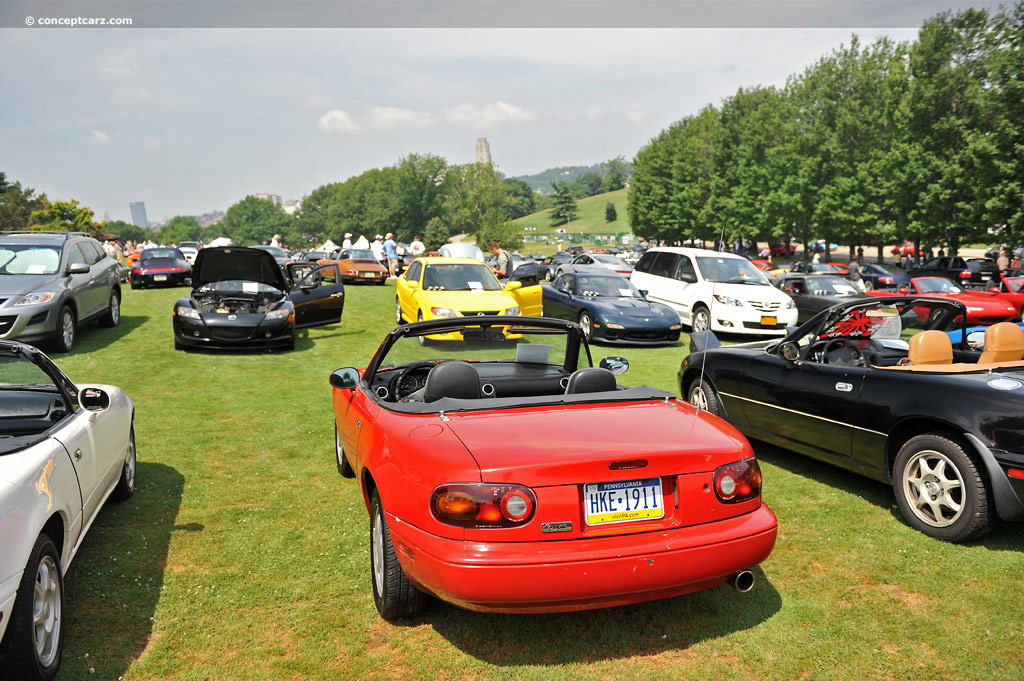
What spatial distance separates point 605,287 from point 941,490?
11.2 m

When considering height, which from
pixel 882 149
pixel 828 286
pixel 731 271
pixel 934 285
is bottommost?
pixel 934 285

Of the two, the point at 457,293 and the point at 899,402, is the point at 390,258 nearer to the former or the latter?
the point at 457,293

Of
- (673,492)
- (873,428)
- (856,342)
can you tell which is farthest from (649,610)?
(856,342)

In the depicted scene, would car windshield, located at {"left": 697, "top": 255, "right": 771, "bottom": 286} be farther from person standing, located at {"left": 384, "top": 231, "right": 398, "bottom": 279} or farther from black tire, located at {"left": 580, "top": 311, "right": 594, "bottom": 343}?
person standing, located at {"left": 384, "top": 231, "right": 398, "bottom": 279}

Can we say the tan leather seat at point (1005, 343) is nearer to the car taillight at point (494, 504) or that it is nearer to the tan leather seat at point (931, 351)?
the tan leather seat at point (931, 351)

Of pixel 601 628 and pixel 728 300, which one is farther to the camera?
pixel 728 300

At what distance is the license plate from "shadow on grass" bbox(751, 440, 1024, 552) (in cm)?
257

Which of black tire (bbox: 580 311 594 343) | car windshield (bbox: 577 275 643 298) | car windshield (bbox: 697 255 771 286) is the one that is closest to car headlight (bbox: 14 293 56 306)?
black tire (bbox: 580 311 594 343)

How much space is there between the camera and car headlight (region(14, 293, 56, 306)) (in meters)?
10.8

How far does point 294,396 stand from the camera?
9414 mm

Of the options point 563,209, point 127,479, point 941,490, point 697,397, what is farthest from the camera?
point 563,209

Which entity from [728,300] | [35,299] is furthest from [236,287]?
[728,300]

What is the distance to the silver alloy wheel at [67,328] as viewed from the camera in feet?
38.0

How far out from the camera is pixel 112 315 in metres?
14.4
